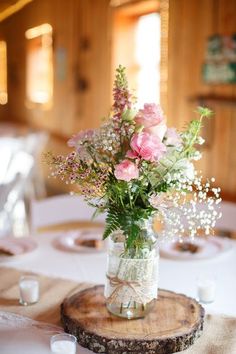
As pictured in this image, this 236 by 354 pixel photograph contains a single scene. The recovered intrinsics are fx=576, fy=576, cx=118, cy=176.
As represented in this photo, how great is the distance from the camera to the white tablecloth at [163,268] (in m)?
1.93

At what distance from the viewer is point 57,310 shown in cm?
169

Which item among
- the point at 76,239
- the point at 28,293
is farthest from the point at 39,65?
the point at 28,293

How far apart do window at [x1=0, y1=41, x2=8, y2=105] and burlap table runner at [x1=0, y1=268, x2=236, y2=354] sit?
772 centimetres

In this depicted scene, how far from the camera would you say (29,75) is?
28.2 ft

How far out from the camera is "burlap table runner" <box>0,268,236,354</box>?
4.85ft

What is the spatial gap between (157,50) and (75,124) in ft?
6.58

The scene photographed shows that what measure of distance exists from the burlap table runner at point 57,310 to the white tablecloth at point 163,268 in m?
0.10

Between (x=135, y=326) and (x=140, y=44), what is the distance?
471 cm

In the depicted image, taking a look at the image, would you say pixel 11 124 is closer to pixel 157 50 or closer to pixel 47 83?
pixel 47 83

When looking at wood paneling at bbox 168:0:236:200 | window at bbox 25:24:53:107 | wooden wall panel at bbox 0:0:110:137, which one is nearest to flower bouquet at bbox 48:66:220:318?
wood paneling at bbox 168:0:236:200

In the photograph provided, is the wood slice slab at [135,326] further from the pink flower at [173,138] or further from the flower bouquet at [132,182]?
the pink flower at [173,138]

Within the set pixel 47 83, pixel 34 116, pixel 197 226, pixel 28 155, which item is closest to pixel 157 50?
pixel 28 155

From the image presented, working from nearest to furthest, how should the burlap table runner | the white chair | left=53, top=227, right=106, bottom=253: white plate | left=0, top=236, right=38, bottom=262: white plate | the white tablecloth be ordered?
1. the burlap table runner
2. the white tablecloth
3. left=0, top=236, right=38, bottom=262: white plate
4. left=53, top=227, right=106, bottom=253: white plate
5. the white chair

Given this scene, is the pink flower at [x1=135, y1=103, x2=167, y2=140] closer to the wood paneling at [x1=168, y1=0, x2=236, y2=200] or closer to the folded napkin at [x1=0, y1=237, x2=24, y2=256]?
the folded napkin at [x1=0, y1=237, x2=24, y2=256]
